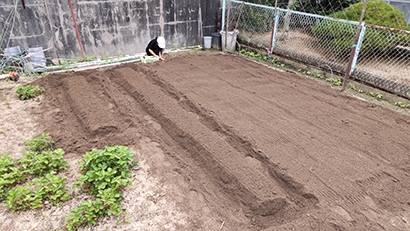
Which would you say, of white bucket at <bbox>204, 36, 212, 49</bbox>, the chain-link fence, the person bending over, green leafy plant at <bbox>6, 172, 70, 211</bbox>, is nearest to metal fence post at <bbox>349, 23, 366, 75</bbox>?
the chain-link fence

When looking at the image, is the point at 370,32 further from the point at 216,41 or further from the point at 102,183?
the point at 102,183

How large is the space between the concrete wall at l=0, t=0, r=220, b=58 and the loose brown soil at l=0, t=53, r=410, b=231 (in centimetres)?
136

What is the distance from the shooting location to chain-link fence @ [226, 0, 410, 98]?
18.9 ft

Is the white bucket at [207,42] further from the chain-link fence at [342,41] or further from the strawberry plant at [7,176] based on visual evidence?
the strawberry plant at [7,176]

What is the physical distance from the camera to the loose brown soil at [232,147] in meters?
2.91

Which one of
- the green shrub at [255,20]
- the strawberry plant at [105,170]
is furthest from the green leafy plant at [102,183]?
the green shrub at [255,20]

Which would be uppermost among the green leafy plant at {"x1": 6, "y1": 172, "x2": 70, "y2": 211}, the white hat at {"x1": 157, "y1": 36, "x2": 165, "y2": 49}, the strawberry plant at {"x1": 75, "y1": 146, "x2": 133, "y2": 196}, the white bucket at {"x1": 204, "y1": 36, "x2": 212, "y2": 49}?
the white hat at {"x1": 157, "y1": 36, "x2": 165, "y2": 49}

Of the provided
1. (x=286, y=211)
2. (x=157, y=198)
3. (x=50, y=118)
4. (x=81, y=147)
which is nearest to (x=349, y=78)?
(x=286, y=211)

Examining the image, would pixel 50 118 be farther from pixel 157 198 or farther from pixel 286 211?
pixel 286 211

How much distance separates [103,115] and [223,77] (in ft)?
9.32

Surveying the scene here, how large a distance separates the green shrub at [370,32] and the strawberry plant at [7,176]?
6.90 meters

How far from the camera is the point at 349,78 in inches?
238

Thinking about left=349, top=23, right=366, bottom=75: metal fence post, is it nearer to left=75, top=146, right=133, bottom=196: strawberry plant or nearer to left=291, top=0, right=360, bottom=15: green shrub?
left=291, top=0, right=360, bottom=15: green shrub

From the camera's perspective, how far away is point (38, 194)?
305 cm
